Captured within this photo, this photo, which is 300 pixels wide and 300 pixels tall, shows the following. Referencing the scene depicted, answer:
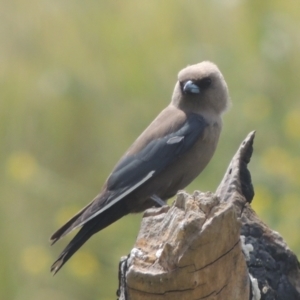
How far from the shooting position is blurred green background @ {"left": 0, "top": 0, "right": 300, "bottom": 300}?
23.3 feet

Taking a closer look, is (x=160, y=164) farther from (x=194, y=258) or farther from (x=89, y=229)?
(x=194, y=258)

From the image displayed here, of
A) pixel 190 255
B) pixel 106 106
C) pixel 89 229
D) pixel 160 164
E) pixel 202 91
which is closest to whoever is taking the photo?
pixel 190 255

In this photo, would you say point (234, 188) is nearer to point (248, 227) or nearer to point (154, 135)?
point (248, 227)

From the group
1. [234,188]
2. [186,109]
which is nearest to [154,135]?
[186,109]

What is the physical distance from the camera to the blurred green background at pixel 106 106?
7090mm

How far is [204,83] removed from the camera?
19.4ft

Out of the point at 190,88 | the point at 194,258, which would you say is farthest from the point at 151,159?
the point at 194,258

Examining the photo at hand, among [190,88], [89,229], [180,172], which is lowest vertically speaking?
[89,229]

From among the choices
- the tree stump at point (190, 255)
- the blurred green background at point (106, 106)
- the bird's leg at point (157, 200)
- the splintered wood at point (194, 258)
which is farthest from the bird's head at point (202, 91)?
the splintered wood at point (194, 258)

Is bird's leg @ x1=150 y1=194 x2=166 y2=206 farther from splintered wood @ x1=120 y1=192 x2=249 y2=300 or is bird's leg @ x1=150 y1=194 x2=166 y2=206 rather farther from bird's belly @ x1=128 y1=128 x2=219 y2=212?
splintered wood @ x1=120 y1=192 x2=249 y2=300

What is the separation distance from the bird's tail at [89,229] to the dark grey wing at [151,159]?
13 cm

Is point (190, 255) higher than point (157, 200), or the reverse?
point (157, 200)

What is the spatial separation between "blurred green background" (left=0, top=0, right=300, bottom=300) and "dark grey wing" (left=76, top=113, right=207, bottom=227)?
3.91 ft

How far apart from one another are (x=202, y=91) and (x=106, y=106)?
74.6 inches
